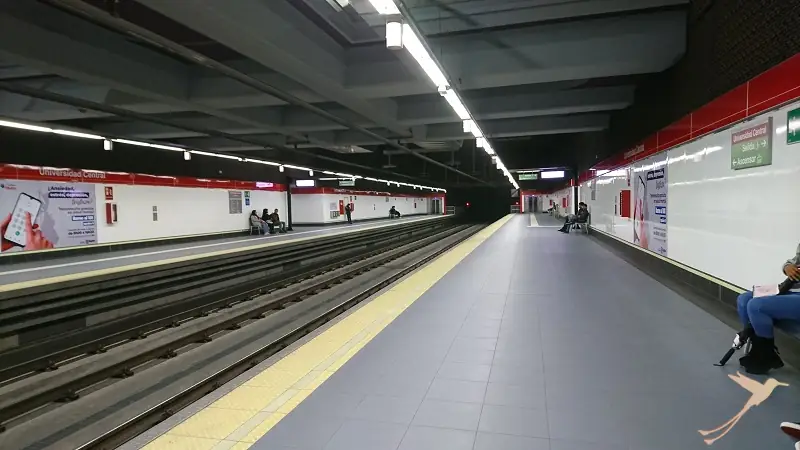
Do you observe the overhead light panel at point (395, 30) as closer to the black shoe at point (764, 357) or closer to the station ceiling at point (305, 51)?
the station ceiling at point (305, 51)

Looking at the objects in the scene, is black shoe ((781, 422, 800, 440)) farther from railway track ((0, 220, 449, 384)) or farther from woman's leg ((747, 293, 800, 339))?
railway track ((0, 220, 449, 384))

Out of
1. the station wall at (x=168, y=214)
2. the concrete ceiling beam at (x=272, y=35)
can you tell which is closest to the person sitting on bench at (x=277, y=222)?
the station wall at (x=168, y=214)

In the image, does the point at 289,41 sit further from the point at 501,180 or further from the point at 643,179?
the point at 501,180

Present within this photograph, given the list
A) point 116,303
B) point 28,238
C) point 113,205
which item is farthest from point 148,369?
point 113,205

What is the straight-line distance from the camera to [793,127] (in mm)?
3094

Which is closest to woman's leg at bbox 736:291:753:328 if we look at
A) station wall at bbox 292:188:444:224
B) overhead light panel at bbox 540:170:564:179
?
overhead light panel at bbox 540:170:564:179

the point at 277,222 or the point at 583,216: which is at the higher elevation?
the point at 583,216

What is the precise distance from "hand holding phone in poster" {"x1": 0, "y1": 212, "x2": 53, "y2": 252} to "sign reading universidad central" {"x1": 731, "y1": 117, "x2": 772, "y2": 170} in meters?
12.6

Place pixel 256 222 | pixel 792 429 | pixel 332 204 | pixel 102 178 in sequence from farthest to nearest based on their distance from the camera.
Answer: pixel 332 204, pixel 256 222, pixel 102 178, pixel 792 429

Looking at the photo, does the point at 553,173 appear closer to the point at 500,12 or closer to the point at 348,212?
the point at 348,212

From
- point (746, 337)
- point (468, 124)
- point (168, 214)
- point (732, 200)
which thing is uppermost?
point (468, 124)

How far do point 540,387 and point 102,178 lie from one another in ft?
40.7

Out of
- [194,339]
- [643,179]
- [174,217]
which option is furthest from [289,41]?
[174,217]

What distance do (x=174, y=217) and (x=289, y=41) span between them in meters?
11.0
